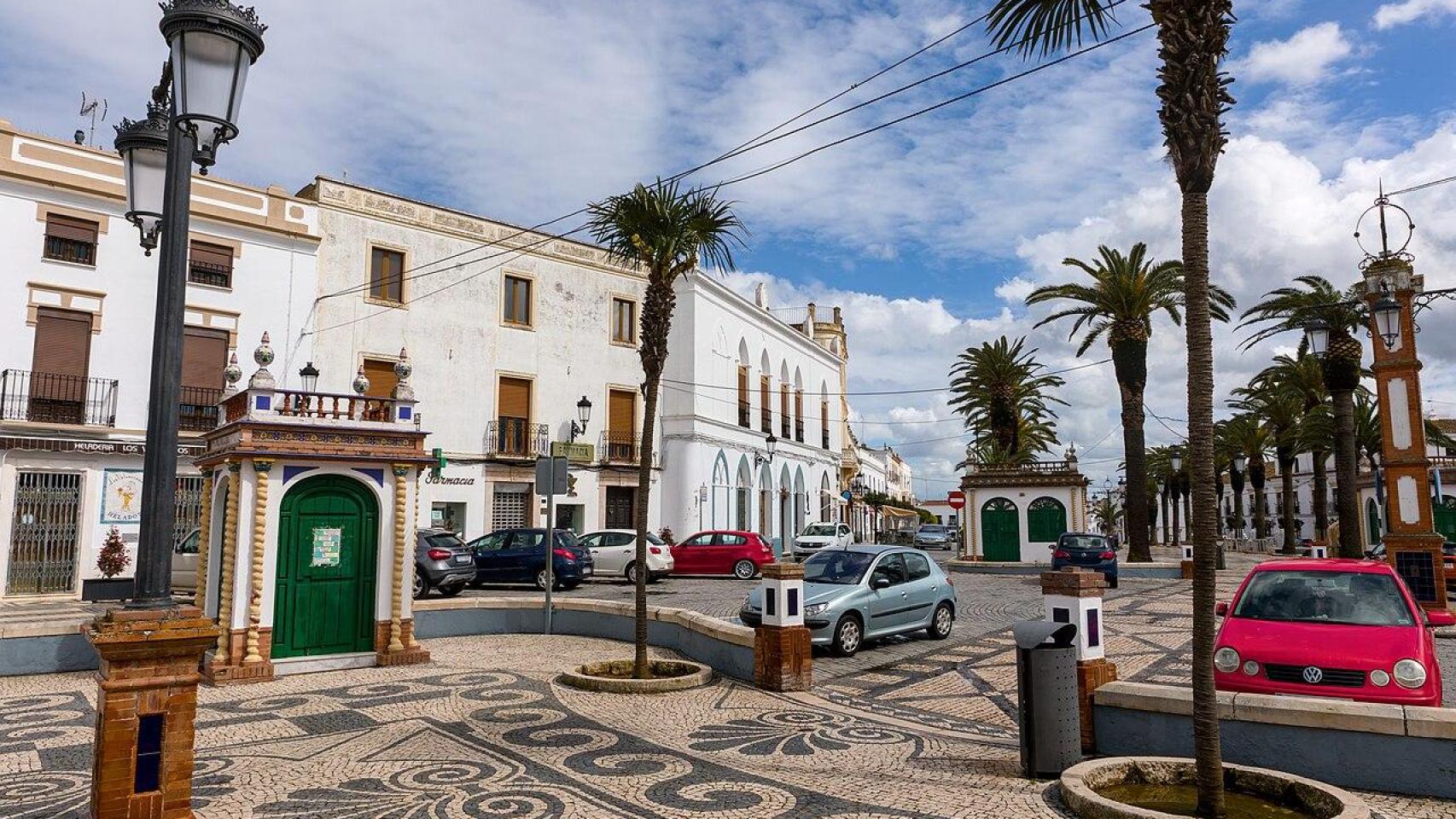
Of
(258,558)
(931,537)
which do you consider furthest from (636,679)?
(931,537)

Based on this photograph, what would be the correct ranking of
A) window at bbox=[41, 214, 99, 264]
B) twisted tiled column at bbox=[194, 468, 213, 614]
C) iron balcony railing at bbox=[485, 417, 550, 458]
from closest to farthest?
twisted tiled column at bbox=[194, 468, 213, 614] → window at bbox=[41, 214, 99, 264] → iron balcony railing at bbox=[485, 417, 550, 458]

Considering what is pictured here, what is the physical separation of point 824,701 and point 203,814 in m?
5.60

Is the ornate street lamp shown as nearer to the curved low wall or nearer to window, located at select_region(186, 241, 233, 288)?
the curved low wall

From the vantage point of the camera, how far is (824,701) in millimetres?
9172

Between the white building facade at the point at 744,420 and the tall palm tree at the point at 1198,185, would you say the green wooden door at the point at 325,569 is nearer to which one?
the tall palm tree at the point at 1198,185

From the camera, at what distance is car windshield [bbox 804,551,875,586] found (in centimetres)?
1253

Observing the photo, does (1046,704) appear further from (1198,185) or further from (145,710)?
(145,710)

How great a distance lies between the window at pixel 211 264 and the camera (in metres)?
23.3

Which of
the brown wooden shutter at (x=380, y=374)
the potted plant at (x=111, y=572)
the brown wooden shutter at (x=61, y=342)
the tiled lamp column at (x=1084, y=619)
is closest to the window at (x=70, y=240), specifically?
the brown wooden shutter at (x=61, y=342)

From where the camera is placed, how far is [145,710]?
4.62 m

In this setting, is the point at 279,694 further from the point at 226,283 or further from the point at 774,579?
the point at 226,283

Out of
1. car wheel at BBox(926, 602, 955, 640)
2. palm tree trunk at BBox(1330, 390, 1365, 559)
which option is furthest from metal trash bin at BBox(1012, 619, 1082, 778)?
palm tree trunk at BBox(1330, 390, 1365, 559)

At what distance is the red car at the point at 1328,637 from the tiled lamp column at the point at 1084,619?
85 cm

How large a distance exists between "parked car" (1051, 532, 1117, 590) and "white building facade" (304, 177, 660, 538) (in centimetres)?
1520
